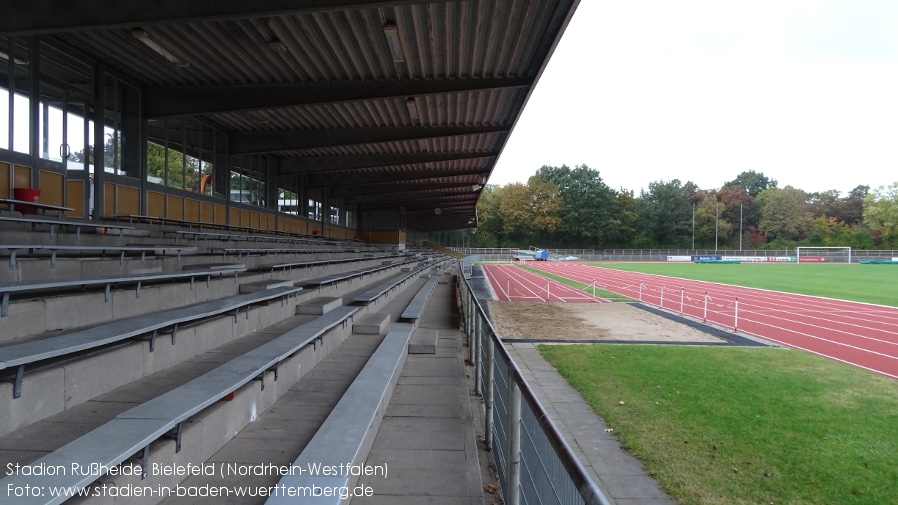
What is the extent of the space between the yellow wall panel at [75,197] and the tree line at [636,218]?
81.7 m

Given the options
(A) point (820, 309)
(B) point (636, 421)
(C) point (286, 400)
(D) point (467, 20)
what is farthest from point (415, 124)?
(A) point (820, 309)

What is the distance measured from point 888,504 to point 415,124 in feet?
47.1

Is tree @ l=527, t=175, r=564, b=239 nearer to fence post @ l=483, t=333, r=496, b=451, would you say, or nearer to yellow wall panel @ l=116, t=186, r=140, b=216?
yellow wall panel @ l=116, t=186, r=140, b=216

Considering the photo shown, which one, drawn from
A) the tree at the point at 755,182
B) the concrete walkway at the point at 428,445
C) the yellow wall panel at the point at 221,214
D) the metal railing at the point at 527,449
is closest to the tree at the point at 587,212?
the tree at the point at 755,182

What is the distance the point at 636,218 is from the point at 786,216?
95.3ft

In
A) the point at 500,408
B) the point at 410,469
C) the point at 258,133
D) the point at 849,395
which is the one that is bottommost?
the point at 849,395

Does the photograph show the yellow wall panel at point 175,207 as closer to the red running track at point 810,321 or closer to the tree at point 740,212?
the red running track at point 810,321

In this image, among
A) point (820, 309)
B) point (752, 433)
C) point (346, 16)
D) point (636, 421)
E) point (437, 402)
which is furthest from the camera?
point (820, 309)

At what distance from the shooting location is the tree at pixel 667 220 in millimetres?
93625

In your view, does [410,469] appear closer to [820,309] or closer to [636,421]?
[636,421]

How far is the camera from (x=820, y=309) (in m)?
20.0

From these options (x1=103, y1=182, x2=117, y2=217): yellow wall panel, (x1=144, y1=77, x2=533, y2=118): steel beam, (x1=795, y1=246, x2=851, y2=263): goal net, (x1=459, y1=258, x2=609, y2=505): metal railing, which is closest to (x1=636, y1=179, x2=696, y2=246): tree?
(x1=795, y1=246, x2=851, y2=263): goal net

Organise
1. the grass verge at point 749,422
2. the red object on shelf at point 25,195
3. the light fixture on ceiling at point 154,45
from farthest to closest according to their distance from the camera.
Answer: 1. the red object on shelf at point 25,195
2. the light fixture on ceiling at point 154,45
3. the grass verge at point 749,422

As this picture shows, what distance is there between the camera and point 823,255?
A: 76.8m
